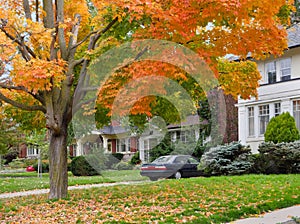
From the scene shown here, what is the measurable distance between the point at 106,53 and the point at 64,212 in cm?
394

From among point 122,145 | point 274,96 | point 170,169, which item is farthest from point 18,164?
point 274,96

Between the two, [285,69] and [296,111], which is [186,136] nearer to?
[285,69]

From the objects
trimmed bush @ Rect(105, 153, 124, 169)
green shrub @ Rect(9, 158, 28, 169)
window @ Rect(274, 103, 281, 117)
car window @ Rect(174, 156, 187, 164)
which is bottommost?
green shrub @ Rect(9, 158, 28, 169)

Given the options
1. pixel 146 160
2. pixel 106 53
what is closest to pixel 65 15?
pixel 106 53

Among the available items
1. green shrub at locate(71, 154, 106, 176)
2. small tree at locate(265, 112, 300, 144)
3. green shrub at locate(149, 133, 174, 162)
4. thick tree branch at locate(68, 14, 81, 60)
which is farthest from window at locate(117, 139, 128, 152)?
thick tree branch at locate(68, 14, 81, 60)

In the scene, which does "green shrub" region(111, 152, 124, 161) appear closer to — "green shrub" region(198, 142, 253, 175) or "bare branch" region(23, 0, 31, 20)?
"green shrub" region(198, 142, 253, 175)

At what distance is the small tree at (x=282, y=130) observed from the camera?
2114 centimetres

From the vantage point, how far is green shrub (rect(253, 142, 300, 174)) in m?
18.5

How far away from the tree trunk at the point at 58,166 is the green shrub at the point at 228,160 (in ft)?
31.8

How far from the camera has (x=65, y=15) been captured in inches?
544

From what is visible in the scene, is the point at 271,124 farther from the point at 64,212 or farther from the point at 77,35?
the point at 64,212

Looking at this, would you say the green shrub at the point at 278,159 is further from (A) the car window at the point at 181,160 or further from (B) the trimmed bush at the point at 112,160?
(B) the trimmed bush at the point at 112,160

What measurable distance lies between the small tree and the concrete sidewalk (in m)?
11.5

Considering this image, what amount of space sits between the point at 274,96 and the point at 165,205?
54.3 feet
